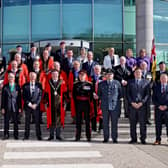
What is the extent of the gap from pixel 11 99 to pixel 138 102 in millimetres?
3354

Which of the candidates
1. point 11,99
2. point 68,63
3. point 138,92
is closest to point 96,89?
point 138,92

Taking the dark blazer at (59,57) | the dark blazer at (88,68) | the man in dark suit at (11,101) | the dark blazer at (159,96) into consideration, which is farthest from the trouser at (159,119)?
the man in dark suit at (11,101)

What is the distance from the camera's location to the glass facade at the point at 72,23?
21719 mm

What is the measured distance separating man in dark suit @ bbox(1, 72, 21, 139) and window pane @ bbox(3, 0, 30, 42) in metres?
11.9

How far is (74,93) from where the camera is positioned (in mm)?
10547

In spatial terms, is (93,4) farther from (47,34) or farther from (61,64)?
(61,64)

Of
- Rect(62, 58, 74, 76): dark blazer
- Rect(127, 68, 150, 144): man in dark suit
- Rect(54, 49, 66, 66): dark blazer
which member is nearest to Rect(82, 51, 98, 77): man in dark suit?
Rect(62, 58, 74, 76): dark blazer

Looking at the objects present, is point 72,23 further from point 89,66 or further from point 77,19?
point 89,66

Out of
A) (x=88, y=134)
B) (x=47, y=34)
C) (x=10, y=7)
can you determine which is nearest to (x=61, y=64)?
(x=88, y=134)

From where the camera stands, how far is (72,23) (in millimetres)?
21703

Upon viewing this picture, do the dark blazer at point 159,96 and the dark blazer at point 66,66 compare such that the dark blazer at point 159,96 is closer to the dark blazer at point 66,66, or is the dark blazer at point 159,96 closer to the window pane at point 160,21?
the dark blazer at point 66,66

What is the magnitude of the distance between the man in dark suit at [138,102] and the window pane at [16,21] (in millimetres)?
12895

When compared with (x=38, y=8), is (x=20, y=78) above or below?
below

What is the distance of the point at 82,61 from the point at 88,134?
2513 millimetres
